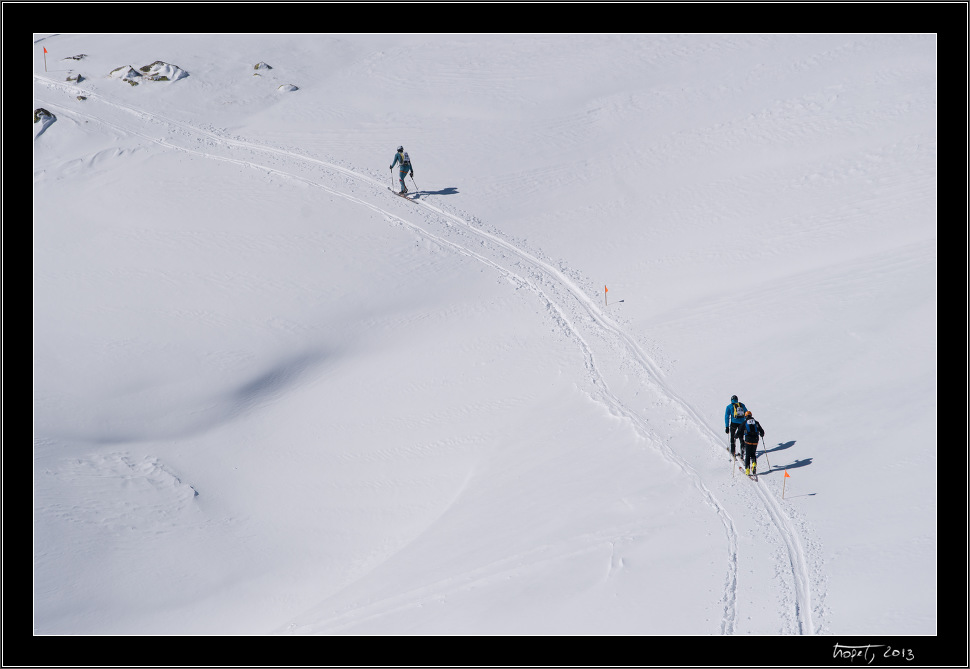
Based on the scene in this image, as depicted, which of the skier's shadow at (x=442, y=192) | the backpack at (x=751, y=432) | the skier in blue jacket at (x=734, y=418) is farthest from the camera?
the skier's shadow at (x=442, y=192)

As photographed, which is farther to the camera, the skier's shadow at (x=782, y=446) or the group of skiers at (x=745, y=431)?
the skier's shadow at (x=782, y=446)

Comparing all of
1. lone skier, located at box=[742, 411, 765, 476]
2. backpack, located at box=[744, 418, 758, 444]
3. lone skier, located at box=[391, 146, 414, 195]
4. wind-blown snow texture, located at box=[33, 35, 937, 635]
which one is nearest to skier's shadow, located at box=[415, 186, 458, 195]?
wind-blown snow texture, located at box=[33, 35, 937, 635]

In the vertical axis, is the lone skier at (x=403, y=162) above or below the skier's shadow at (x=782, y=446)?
above

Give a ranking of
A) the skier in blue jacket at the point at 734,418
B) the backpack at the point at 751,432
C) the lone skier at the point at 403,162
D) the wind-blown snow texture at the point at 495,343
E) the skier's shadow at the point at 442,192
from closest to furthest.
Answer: the wind-blown snow texture at the point at 495,343, the backpack at the point at 751,432, the skier in blue jacket at the point at 734,418, the lone skier at the point at 403,162, the skier's shadow at the point at 442,192

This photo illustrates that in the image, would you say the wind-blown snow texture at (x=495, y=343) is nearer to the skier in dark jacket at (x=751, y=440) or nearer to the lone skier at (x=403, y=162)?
the skier in dark jacket at (x=751, y=440)

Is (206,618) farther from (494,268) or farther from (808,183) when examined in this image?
(808,183)

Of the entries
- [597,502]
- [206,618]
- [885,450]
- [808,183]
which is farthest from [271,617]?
[808,183]

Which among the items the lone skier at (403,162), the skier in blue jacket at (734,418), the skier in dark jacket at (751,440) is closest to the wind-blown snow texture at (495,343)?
the skier in dark jacket at (751,440)

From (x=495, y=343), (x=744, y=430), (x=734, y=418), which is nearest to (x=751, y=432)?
(x=744, y=430)
